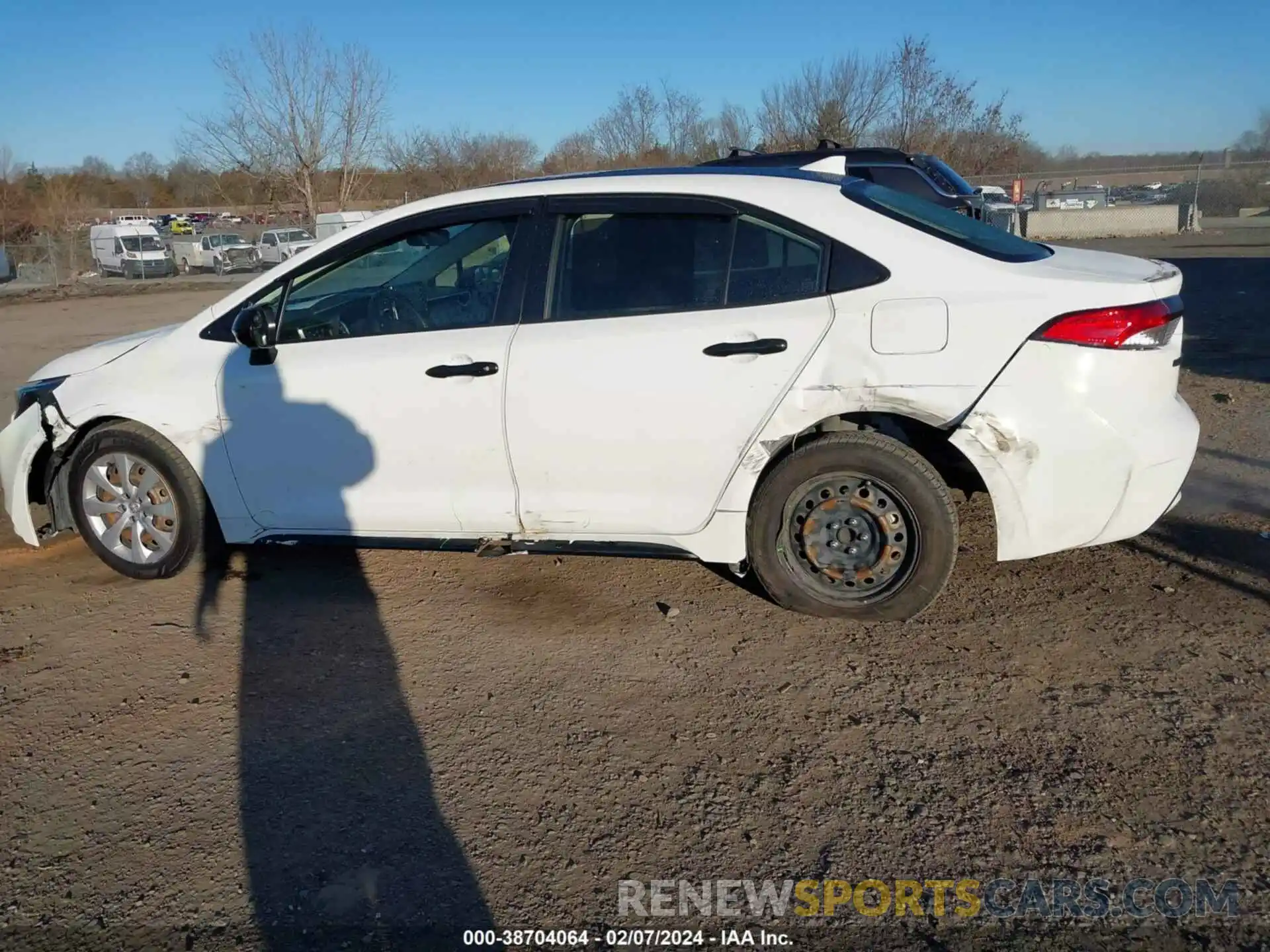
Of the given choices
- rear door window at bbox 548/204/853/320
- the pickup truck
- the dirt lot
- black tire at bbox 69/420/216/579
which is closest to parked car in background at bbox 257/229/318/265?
the pickup truck

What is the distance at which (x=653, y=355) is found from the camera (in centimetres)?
395

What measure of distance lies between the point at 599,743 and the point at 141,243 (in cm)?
3834

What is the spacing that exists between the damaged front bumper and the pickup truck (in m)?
32.9

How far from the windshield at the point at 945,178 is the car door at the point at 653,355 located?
9.09 meters

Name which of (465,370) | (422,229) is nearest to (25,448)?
(422,229)

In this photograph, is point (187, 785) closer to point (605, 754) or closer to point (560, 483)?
point (605, 754)

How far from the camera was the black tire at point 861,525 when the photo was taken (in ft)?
12.8

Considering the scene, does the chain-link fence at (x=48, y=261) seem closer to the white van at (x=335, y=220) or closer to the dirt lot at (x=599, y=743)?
the white van at (x=335, y=220)

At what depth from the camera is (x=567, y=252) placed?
4.19 metres

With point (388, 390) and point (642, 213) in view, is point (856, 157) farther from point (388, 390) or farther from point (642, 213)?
point (388, 390)

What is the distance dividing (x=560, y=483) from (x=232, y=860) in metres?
1.90

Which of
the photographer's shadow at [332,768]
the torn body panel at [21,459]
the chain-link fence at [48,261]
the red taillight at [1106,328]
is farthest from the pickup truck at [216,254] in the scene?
the red taillight at [1106,328]

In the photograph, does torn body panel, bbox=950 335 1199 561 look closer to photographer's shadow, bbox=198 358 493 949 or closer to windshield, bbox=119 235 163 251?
photographer's shadow, bbox=198 358 493 949

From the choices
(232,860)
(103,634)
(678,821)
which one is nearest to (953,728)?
(678,821)
